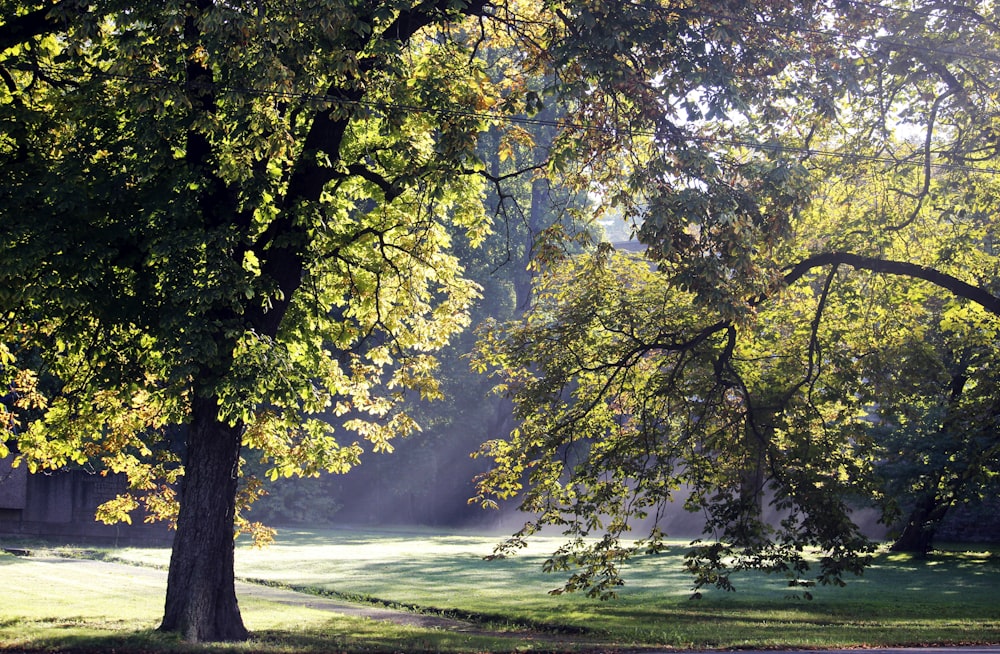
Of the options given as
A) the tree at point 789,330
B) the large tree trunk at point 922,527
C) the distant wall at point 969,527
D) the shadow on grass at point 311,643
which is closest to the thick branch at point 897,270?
the tree at point 789,330

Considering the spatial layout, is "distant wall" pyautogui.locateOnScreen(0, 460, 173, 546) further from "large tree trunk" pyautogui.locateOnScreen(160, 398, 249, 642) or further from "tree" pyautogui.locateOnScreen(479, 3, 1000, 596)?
"large tree trunk" pyautogui.locateOnScreen(160, 398, 249, 642)

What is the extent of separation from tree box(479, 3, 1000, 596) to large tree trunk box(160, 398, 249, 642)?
5500 millimetres

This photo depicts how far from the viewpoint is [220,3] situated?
1145 cm

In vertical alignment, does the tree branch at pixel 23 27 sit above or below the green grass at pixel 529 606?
above

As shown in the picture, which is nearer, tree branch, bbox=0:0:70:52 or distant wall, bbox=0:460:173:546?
tree branch, bbox=0:0:70:52

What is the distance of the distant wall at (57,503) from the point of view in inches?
1305

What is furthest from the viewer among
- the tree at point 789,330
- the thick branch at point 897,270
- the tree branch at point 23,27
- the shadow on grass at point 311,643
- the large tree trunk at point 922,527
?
the large tree trunk at point 922,527

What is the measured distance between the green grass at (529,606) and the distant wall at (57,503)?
247 centimetres

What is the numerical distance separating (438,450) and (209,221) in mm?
49094

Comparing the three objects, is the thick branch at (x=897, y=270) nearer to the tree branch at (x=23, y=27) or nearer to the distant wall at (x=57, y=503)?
the tree branch at (x=23, y=27)

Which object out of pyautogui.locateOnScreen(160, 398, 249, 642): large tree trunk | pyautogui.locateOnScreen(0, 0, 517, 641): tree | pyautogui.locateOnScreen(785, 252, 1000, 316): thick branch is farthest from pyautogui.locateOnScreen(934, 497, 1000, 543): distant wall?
pyautogui.locateOnScreen(160, 398, 249, 642): large tree trunk

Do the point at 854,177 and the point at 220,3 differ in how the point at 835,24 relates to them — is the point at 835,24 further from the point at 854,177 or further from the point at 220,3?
the point at 220,3

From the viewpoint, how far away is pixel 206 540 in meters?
13.5

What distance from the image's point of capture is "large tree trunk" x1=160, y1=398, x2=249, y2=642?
1342cm
